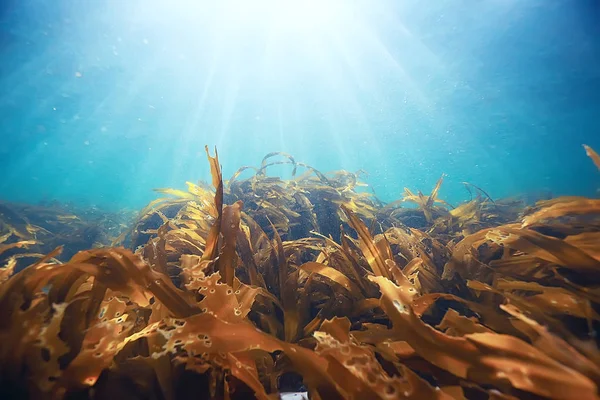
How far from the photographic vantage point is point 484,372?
0.54 meters

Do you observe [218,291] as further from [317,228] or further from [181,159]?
[181,159]

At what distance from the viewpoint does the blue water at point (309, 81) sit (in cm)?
1672

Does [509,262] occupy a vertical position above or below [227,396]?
above

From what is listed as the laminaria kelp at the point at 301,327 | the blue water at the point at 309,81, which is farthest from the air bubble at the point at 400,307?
the blue water at the point at 309,81

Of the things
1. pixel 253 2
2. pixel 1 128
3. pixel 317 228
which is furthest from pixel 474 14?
pixel 1 128

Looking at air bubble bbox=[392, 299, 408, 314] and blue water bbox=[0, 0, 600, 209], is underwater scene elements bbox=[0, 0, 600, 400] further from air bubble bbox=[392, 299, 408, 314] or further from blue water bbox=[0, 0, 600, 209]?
blue water bbox=[0, 0, 600, 209]

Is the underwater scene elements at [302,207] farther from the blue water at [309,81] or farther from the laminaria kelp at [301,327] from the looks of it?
the blue water at [309,81]

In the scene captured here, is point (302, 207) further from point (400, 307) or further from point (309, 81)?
point (309, 81)

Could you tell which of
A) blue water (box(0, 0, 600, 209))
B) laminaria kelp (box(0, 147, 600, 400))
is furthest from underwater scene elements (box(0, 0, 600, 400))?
blue water (box(0, 0, 600, 209))

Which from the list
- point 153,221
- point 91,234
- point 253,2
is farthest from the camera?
point 253,2

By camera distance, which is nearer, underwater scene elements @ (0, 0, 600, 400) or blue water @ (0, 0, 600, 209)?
underwater scene elements @ (0, 0, 600, 400)

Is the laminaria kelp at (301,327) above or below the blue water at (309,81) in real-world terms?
below

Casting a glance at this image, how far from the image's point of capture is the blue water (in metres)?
16.7

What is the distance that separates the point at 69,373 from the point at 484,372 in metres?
0.84
